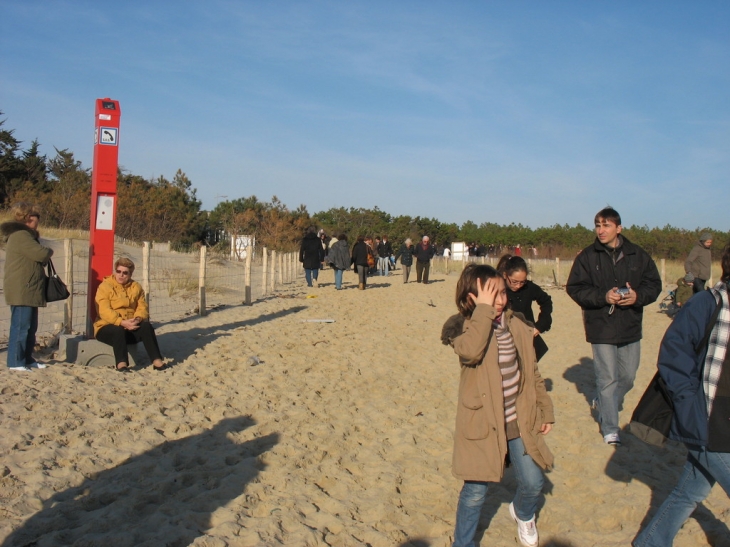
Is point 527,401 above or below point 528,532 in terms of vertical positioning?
above

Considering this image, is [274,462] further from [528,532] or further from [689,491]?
[689,491]

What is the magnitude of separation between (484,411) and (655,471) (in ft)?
8.49

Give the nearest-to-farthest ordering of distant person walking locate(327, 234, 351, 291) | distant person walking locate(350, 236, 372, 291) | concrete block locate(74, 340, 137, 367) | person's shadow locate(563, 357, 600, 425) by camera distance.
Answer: concrete block locate(74, 340, 137, 367) → person's shadow locate(563, 357, 600, 425) → distant person walking locate(327, 234, 351, 291) → distant person walking locate(350, 236, 372, 291)

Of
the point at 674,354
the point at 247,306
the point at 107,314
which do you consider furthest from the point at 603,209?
the point at 247,306

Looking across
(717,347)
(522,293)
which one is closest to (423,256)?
(522,293)

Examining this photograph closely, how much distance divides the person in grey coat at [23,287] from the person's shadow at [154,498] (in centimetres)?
244

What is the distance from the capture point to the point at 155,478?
425 cm

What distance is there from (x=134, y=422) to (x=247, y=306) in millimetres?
8709

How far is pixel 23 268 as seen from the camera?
644 cm

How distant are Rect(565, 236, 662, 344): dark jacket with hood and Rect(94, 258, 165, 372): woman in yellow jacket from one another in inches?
182

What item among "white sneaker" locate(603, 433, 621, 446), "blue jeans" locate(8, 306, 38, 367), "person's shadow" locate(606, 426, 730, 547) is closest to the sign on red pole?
"blue jeans" locate(8, 306, 38, 367)

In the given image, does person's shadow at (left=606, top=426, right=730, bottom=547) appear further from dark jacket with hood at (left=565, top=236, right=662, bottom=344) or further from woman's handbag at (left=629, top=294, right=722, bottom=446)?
woman's handbag at (left=629, top=294, right=722, bottom=446)

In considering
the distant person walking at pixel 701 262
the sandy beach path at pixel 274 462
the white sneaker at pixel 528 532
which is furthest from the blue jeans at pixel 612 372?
the distant person walking at pixel 701 262

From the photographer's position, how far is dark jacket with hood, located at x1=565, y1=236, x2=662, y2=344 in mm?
5391
